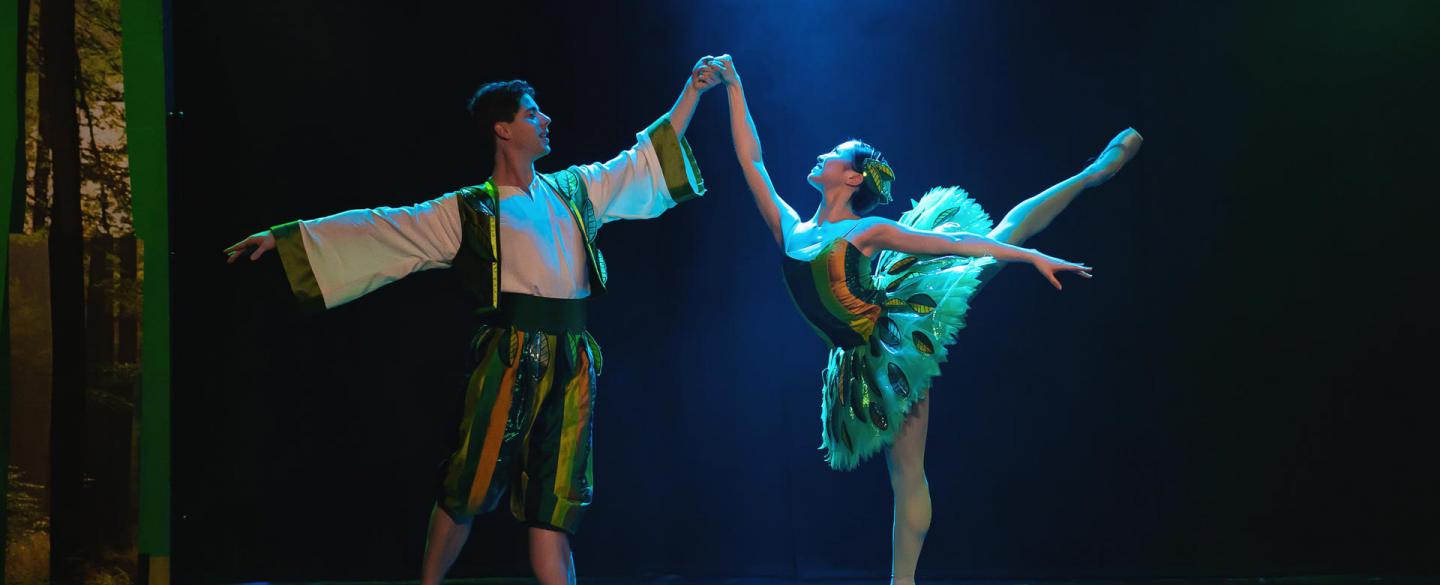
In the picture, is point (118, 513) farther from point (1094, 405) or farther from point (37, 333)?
point (1094, 405)

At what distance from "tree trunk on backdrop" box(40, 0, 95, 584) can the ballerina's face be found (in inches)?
79.0

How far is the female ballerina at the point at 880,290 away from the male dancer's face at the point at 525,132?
57 cm

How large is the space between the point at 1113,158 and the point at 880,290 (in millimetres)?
843

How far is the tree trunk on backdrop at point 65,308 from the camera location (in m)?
3.10

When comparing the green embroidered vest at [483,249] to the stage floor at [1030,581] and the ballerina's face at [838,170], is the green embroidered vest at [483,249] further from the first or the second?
the stage floor at [1030,581]

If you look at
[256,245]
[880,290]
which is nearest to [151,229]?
[256,245]

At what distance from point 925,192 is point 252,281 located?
2.15m

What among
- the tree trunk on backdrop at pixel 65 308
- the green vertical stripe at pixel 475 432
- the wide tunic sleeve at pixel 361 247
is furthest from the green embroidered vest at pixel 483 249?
the tree trunk on backdrop at pixel 65 308

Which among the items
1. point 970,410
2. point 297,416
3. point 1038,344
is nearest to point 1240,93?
point 1038,344

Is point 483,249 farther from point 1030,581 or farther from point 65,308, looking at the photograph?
point 1030,581

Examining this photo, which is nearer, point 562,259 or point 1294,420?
point 562,259

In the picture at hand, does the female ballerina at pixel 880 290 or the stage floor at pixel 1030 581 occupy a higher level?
the female ballerina at pixel 880 290

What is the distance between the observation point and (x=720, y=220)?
12.4ft

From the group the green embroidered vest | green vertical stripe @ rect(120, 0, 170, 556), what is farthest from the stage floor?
the green embroidered vest
